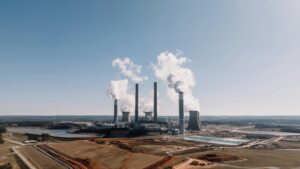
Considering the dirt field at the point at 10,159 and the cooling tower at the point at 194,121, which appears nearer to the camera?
the dirt field at the point at 10,159

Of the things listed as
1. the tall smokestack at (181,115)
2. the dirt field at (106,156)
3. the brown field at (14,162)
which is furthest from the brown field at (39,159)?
the tall smokestack at (181,115)

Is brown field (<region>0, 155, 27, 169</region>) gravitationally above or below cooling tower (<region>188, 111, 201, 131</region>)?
below

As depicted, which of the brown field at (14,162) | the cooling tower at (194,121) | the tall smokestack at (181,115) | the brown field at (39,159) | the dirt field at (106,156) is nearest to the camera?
the brown field at (14,162)

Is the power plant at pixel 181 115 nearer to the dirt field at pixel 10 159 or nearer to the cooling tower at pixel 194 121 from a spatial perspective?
the cooling tower at pixel 194 121

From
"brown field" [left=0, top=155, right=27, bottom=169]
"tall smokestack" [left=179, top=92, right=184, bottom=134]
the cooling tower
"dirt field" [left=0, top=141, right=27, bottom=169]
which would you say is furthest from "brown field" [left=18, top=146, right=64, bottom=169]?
the cooling tower

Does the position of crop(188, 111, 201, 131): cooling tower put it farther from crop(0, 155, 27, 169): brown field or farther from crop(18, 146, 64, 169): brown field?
crop(0, 155, 27, 169): brown field

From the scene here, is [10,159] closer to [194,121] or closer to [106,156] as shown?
[106,156]

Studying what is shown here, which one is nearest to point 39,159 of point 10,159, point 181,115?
point 10,159

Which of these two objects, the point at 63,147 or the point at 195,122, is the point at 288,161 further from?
the point at 195,122
